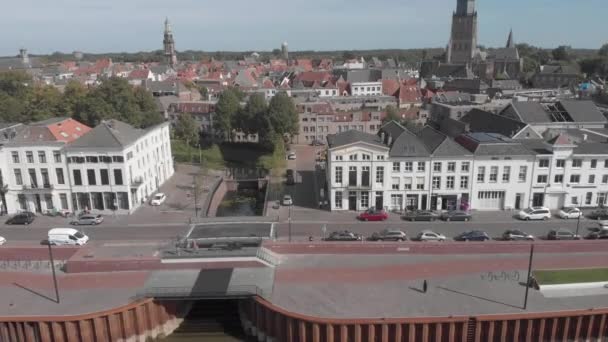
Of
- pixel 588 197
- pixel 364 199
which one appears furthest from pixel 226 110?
pixel 588 197

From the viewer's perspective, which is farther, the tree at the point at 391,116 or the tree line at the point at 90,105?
the tree at the point at 391,116

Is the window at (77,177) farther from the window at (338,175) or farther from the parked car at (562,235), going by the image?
the parked car at (562,235)

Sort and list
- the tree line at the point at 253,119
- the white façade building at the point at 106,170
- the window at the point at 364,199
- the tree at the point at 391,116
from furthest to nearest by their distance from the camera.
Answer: the tree at the point at 391,116 → the tree line at the point at 253,119 → the window at the point at 364,199 → the white façade building at the point at 106,170

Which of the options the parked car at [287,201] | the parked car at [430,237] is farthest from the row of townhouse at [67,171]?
the parked car at [430,237]

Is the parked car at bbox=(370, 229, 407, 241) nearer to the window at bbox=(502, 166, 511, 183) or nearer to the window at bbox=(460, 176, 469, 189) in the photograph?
the window at bbox=(460, 176, 469, 189)

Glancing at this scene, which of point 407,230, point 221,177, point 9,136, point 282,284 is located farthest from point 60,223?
point 407,230

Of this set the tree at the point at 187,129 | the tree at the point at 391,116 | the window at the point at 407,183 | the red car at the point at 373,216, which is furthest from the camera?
the tree at the point at 391,116

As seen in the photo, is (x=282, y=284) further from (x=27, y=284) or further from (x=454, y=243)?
(x=27, y=284)
